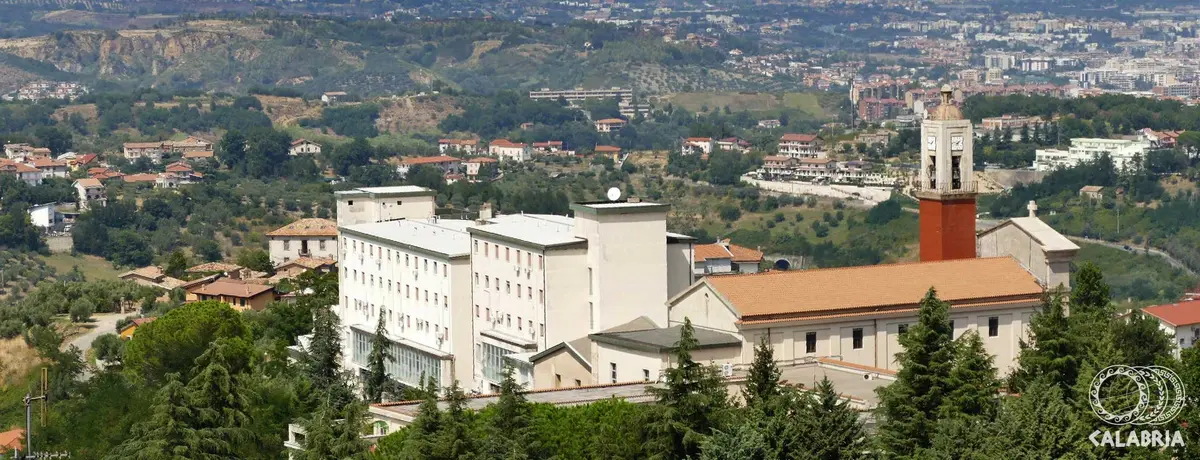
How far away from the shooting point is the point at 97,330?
67.6 meters

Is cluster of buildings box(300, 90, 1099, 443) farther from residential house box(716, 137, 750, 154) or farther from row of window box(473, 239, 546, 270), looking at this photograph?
residential house box(716, 137, 750, 154)

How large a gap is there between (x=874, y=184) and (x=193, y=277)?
6400 cm

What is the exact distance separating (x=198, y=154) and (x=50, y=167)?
75.6ft

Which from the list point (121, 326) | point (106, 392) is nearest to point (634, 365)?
point (106, 392)

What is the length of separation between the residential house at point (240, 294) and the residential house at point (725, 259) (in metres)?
14.2

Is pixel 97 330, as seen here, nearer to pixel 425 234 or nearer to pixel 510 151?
pixel 425 234

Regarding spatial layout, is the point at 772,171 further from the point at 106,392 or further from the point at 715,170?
the point at 106,392

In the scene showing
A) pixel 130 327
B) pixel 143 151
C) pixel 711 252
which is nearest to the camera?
pixel 130 327

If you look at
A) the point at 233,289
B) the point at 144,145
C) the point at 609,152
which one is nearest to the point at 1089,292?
the point at 233,289

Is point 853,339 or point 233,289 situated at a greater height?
point 853,339

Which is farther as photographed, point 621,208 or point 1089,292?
point 621,208

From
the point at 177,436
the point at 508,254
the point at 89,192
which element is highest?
the point at 508,254

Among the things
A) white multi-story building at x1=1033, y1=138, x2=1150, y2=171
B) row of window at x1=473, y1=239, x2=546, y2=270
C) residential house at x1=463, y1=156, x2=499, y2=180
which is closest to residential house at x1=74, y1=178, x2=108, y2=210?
residential house at x1=463, y1=156, x2=499, y2=180

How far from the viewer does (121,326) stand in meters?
66.5
